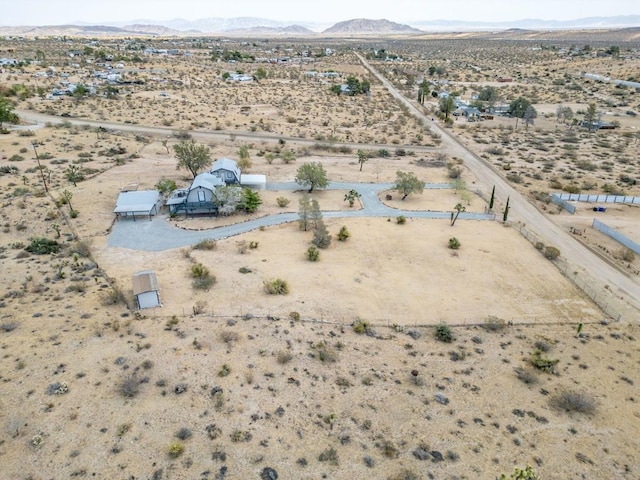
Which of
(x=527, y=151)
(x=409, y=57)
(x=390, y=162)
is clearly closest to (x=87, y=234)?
(x=390, y=162)

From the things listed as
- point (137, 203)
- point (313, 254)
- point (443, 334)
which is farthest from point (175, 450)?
point (137, 203)

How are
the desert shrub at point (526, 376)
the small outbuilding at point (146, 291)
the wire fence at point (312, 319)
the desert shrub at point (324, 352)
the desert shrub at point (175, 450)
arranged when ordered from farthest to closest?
the small outbuilding at point (146, 291) < the wire fence at point (312, 319) < the desert shrub at point (324, 352) < the desert shrub at point (526, 376) < the desert shrub at point (175, 450)

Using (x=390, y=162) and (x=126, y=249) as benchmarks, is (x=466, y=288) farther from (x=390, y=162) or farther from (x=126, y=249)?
(x=390, y=162)

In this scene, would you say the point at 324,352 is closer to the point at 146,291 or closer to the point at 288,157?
the point at 146,291

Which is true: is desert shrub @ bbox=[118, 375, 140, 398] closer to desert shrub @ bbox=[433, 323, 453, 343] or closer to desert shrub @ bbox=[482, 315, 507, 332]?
desert shrub @ bbox=[433, 323, 453, 343]

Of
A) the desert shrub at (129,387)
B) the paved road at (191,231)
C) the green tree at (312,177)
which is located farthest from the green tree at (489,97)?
the desert shrub at (129,387)

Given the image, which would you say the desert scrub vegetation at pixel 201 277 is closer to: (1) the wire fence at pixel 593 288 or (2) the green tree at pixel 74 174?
(2) the green tree at pixel 74 174

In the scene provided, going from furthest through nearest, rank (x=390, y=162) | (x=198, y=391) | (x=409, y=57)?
1. (x=409, y=57)
2. (x=390, y=162)
3. (x=198, y=391)
